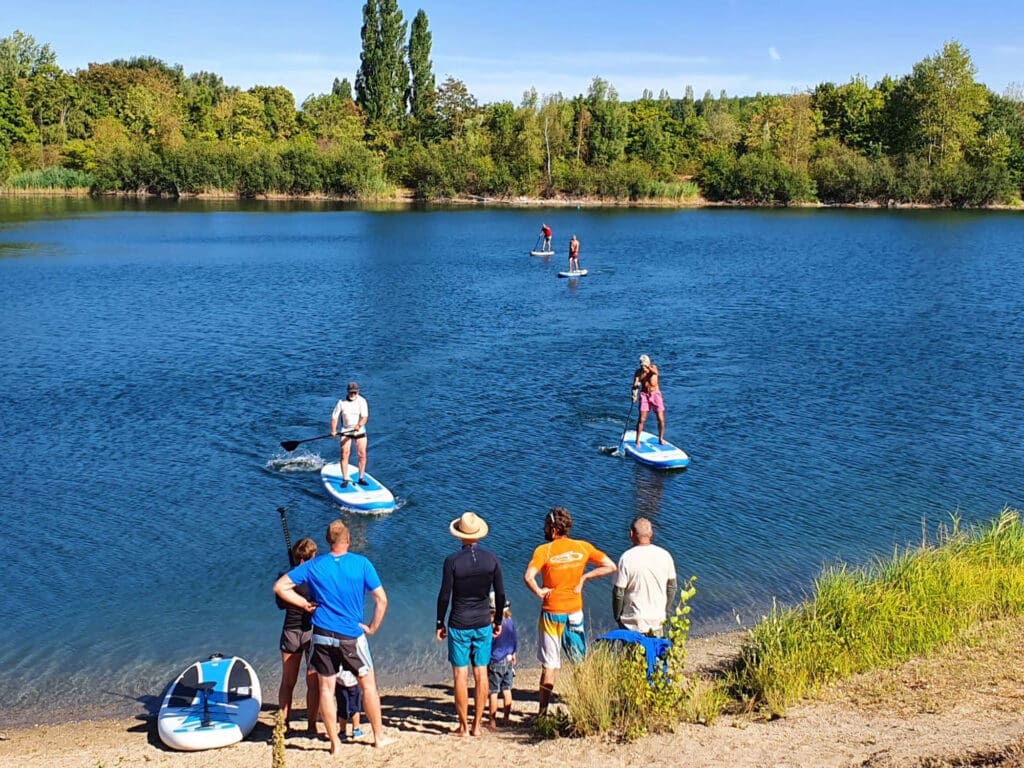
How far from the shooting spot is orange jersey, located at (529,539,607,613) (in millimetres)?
9062

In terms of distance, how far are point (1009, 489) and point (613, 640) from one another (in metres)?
12.5

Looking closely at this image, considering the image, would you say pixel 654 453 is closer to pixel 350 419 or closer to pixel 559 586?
pixel 350 419

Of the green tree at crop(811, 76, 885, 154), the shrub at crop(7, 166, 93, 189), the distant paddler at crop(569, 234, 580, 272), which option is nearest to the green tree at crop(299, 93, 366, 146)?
the shrub at crop(7, 166, 93, 189)

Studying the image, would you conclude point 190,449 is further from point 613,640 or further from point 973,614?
point 973,614

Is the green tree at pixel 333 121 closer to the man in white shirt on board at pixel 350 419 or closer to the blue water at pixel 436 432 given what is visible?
the blue water at pixel 436 432

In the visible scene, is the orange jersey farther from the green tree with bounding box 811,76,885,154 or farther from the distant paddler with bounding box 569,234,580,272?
the green tree with bounding box 811,76,885,154

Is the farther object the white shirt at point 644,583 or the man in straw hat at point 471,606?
the white shirt at point 644,583

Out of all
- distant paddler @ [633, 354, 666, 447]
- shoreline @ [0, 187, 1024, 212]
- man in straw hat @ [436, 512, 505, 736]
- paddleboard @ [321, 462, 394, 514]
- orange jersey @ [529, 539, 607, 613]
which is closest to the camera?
man in straw hat @ [436, 512, 505, 736]

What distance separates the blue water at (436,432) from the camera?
550 inches

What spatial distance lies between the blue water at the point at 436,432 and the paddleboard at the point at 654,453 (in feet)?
1.96

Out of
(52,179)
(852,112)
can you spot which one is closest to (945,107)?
(852,112)

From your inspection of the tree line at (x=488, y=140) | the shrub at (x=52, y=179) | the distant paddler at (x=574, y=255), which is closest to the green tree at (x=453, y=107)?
the tree line at (x=488, y=140)

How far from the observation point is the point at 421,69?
121 m

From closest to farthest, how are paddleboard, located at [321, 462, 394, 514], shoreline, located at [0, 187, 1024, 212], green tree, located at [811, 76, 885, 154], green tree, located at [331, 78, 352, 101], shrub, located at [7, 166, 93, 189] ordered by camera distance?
1. paddleboard, located at [321, 462, 394, 514]
2. shrub, located at [7, 166, 93, 189]
3. shoreline, located at [0, 187, 1024, 212]
4. green tree, located at [811, 76, 885, 154]
5. green tree, located at [331, 78, 352, 101]
